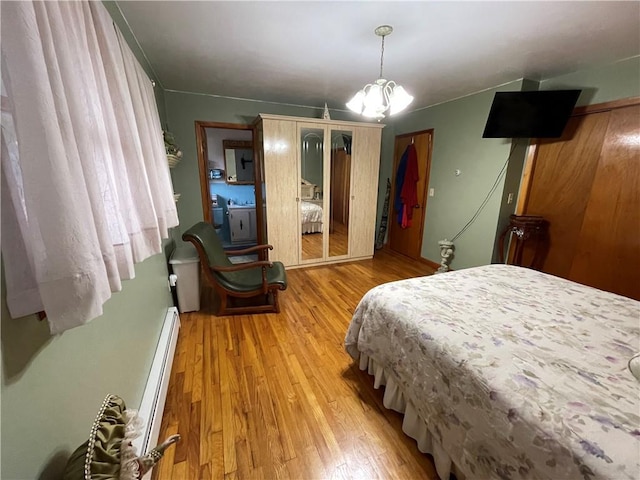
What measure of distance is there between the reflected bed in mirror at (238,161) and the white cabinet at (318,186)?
138 centimetres

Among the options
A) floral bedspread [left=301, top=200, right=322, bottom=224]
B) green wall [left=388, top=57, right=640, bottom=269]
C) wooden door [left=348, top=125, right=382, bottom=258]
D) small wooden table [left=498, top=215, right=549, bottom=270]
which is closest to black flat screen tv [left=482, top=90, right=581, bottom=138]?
green wall [left=388, top=57, right=640, bottom=269]

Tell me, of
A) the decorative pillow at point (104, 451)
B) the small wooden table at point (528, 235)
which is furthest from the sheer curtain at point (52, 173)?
the small wooden table at point (528, 235)

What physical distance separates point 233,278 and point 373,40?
2.42m

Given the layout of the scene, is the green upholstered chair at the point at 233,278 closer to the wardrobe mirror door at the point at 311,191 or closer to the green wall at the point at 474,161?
the wardrobe mirror door at the point at 311,191

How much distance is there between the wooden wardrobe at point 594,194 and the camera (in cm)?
223

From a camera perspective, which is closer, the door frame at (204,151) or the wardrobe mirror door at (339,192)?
the door frame at (204,151)

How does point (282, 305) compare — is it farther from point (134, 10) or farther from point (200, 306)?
point (134, 10)

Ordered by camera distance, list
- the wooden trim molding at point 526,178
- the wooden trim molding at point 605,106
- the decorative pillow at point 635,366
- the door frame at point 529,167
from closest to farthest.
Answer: the decorative pillow at point 635,366
the wooden trim molding at point 605,106
the door frame at point 529,167
the wooden trim molding at point 526,178

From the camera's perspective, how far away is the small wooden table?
2.76 meters

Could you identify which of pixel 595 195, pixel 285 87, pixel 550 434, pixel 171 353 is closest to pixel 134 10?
pixel 285 87

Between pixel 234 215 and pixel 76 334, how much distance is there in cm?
386

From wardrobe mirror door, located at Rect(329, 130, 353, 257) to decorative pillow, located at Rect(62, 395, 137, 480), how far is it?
10.7ft

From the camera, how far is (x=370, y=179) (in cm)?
388

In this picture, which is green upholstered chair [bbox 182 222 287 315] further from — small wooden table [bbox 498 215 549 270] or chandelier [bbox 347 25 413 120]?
small wooden table [bbox 498 215 549 270]
